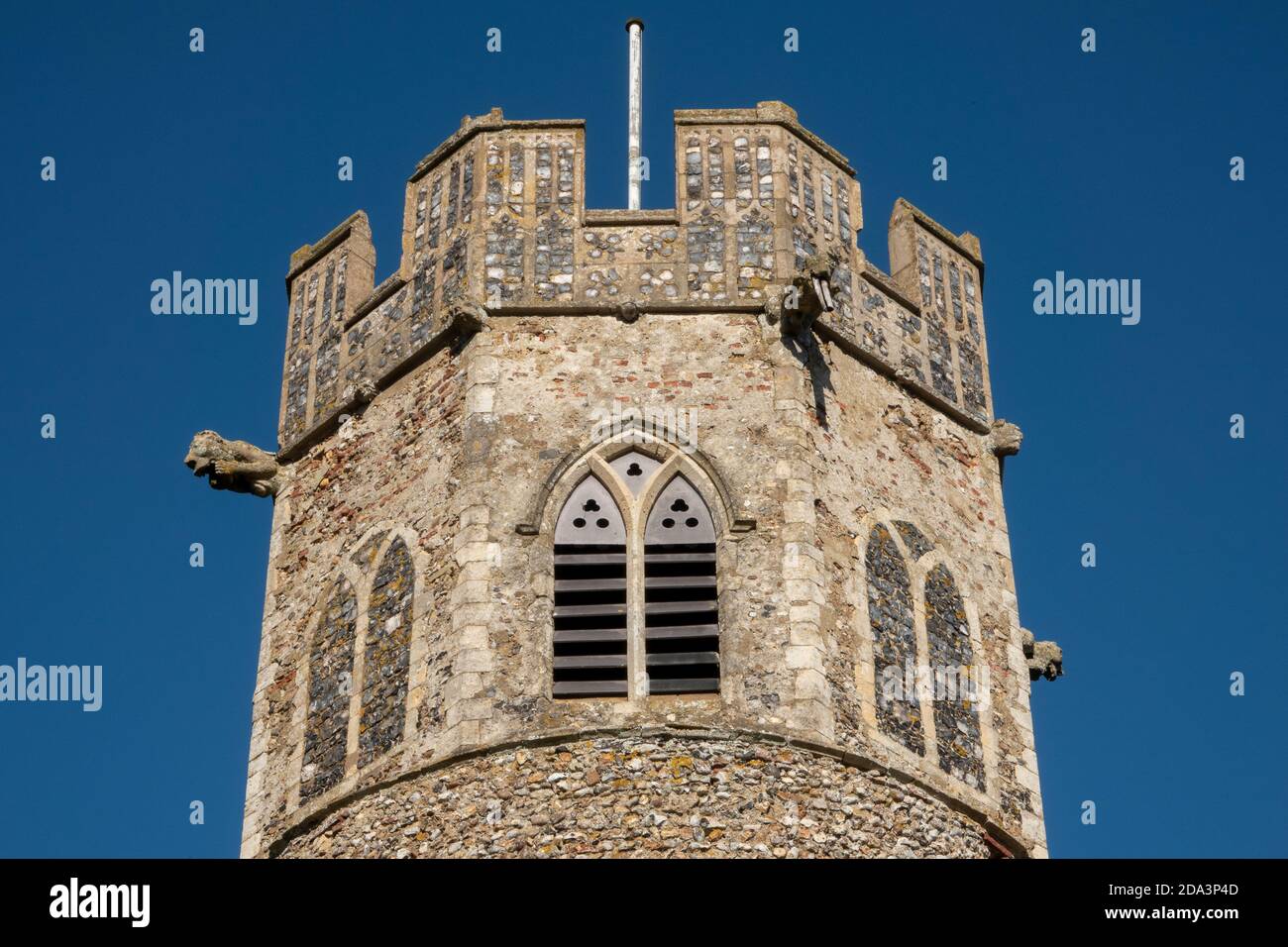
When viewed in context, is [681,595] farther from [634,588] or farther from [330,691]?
[330,691]

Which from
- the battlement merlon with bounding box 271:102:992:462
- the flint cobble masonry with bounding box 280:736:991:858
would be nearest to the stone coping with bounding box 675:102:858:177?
the battlement merlon with bounding box 271:102:992:462

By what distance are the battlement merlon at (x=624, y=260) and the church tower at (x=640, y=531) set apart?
0.03 meters

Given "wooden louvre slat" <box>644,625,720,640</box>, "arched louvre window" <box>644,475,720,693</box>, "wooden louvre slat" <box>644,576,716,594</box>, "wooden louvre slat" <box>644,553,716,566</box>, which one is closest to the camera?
"arched louvre window" <box>644,475,720,693</box>

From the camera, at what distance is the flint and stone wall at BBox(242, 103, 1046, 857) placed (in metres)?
22.5

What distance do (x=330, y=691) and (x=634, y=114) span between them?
21.2ft

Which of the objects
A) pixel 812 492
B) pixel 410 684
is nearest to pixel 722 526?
pixel 812 492

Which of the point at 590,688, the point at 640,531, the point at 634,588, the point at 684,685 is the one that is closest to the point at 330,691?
the point at 590,688

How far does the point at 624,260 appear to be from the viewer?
83.5 feet

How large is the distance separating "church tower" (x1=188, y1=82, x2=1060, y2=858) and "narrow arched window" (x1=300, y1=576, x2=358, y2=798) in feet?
0.11

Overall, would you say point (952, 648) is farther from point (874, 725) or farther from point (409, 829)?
point (409, 829)

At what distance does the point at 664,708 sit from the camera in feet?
74.8

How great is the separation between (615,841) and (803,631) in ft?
7.72

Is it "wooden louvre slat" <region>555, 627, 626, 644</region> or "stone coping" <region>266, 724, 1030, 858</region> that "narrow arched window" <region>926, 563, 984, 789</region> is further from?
"wooden louvre slat" <region>555, 627, 626, 644</region>

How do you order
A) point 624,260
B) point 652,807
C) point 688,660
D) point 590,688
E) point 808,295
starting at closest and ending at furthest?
point 652,807 → point 590,688 → point 688,660 → point 808,295 → point 624,260
